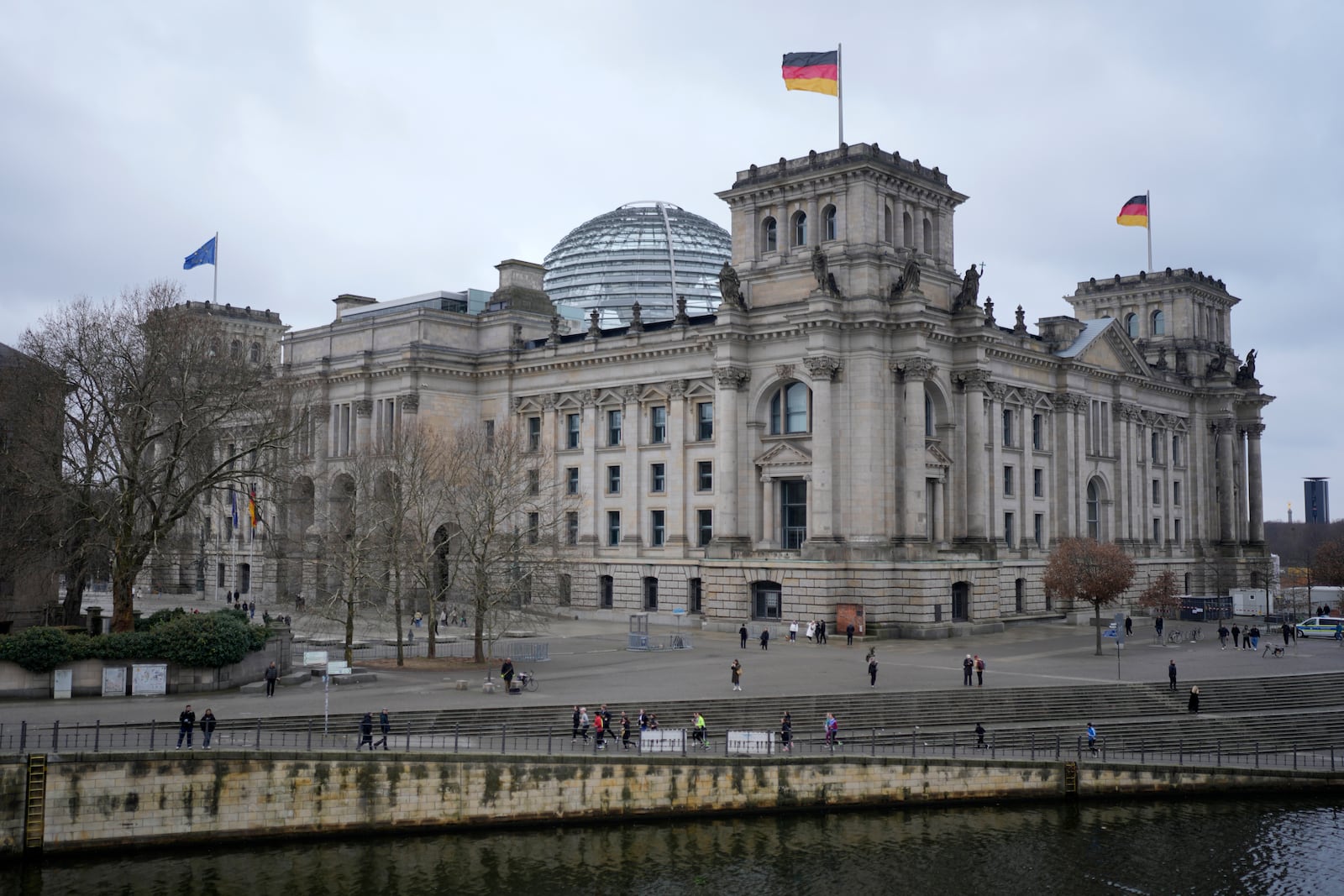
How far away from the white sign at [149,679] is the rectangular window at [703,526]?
3807 cm

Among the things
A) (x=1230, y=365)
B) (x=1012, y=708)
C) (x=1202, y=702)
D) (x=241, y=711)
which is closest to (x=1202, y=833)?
(x=1012, y=708)

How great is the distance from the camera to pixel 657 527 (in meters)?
79.8

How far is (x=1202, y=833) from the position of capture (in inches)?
1385

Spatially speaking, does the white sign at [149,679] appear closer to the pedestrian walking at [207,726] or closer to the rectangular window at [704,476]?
the pedestrian walking at [207,726]

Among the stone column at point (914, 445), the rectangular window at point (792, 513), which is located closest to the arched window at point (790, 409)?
the rectangular window at point (792, 513)

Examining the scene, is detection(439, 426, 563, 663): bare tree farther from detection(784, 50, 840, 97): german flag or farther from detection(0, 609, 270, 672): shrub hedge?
detection(784, 50, 840, 97): german flag

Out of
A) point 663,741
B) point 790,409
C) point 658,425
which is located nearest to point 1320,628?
point 790,409

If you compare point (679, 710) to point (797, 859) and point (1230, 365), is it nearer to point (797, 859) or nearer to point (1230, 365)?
point (797, 859)

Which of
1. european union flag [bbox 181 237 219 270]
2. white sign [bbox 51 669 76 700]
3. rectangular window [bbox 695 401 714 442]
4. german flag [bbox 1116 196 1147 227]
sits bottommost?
white sign [bbox 51 669 76 700]

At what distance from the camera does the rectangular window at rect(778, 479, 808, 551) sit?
2788 inches

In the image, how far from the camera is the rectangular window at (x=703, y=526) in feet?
251

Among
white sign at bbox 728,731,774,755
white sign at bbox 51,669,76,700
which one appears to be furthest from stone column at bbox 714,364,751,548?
white sign at bbox 51,669,76,700

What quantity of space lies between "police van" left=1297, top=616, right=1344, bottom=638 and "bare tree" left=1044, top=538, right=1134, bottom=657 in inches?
531

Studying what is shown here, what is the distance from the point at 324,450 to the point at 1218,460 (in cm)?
7506
